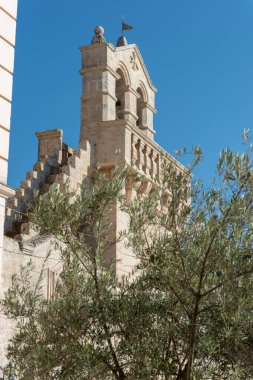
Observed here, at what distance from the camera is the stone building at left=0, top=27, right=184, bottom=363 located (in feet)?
55.5

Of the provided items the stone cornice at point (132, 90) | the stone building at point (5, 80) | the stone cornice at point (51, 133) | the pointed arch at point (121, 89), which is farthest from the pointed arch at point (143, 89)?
the stone building at point (5, 80)

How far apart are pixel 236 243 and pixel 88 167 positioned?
9.29m

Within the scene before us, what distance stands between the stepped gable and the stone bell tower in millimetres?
501

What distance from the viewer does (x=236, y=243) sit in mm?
8719

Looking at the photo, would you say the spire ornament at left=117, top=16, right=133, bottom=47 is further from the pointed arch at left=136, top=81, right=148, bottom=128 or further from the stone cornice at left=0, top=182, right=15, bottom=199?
the stone cornice at left=0, top=182, right=15, bottom=199

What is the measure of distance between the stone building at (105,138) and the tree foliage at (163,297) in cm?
587

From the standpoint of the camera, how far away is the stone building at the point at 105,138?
16.9m

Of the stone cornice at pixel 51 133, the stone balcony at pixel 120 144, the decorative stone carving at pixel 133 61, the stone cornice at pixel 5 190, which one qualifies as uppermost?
the decorative stone carving at pixel 133 61

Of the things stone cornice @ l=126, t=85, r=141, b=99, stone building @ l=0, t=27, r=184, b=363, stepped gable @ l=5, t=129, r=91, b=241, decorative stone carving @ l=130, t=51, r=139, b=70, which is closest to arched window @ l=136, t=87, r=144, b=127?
stone building @ l=0, t=27, r=184, b=363

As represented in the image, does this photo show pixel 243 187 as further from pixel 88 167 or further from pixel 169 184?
pixel 88 167

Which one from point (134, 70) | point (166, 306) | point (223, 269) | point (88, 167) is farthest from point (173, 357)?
point (134, 70)

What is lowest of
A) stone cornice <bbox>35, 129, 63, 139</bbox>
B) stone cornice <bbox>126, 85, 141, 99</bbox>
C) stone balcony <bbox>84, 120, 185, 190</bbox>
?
stone balcony <bbox>84, 120, 185, 190</bbox>

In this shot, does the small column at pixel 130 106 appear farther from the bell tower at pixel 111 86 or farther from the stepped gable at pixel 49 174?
the stepped gable at pixel 49 174

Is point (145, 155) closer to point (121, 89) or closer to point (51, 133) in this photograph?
point (121, 89)
